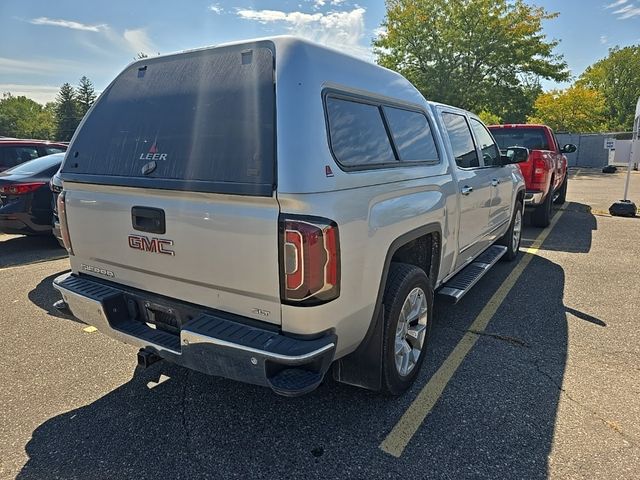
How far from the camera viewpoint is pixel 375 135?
2.82m

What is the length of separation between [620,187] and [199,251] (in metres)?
18.3

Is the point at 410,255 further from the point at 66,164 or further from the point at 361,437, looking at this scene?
the point at 66,164

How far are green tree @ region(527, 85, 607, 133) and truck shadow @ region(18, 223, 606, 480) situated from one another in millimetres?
38021

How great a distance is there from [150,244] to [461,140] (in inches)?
121

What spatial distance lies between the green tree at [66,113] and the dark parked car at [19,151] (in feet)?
177

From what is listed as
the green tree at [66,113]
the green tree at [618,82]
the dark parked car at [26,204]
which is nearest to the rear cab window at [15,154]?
the dark parked car at [26,204]

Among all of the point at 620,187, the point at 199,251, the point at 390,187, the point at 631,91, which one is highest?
the point at 631,91

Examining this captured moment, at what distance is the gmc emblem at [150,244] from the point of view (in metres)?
2.51

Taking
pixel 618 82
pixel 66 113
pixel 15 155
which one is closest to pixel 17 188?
pixel 15 155

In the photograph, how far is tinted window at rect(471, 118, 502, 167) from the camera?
191 inches

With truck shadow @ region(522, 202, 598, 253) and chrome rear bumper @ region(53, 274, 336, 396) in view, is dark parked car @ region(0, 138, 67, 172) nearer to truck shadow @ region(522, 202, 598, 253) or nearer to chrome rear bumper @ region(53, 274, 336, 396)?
chrome rear bumper @ region(53, 274, 336, 396)

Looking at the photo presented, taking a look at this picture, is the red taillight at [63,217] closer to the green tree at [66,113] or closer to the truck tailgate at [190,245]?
the truck tailgate at [190,245]

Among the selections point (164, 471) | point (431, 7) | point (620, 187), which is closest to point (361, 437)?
point (164, 471)

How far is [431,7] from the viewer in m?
26.2
